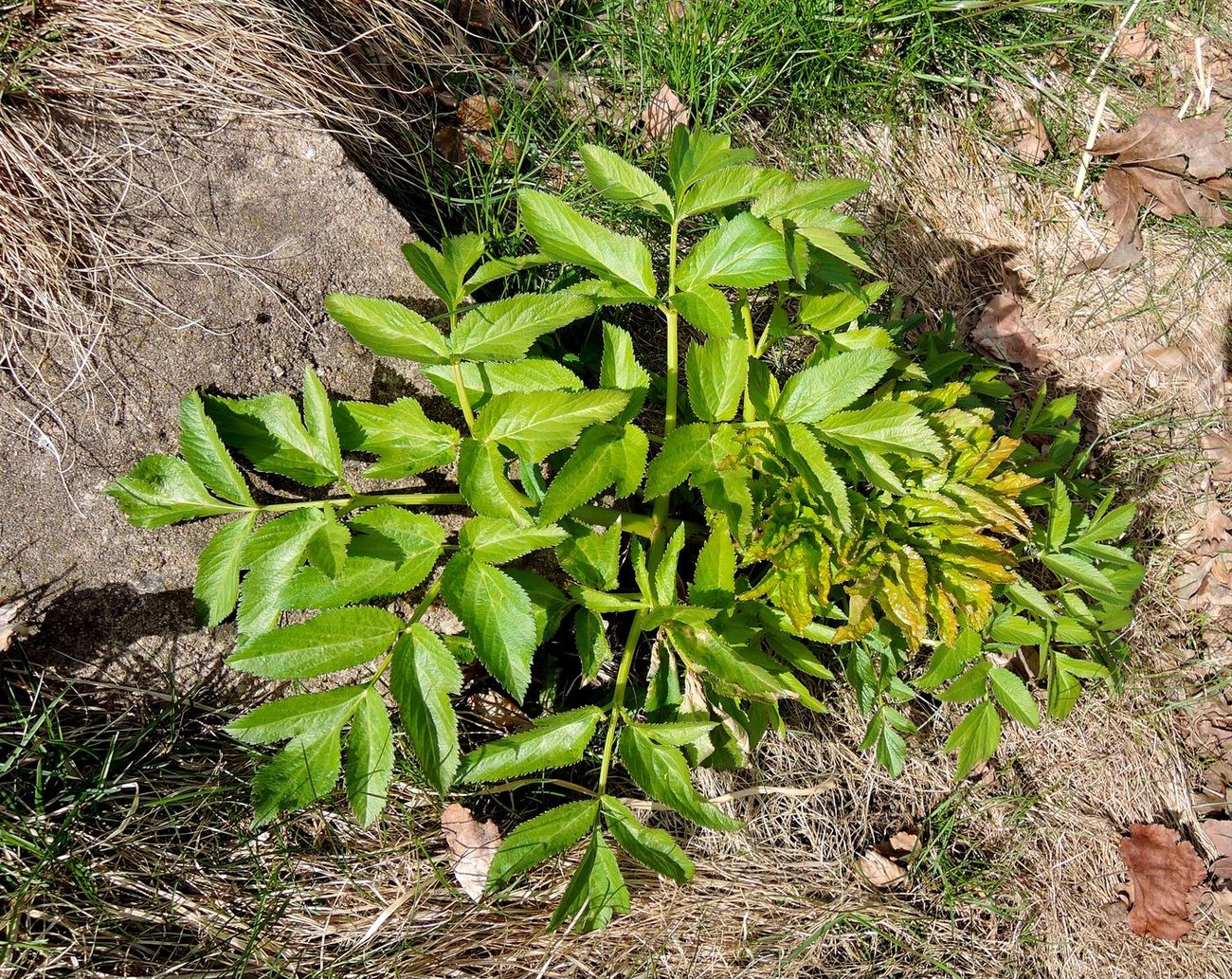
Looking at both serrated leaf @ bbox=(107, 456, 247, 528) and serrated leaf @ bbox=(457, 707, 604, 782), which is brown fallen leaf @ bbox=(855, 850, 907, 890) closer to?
serrated leaf @ bbox=(457, 707, 604, 782)

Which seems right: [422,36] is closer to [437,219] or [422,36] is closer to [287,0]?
[287,0]

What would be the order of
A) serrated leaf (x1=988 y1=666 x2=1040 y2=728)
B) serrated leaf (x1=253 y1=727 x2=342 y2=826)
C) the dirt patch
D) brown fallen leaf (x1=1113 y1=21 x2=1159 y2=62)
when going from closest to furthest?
1. serrated leaf (x1=253 y1=727 x2=342 y2=826)
2. the dirt patch
3. serrated leaf (x1=988 y1=666 x2=1040 y2=728)
4. brown fallen leaf (x1=1113 y1=21 x2=1159 y2=62)

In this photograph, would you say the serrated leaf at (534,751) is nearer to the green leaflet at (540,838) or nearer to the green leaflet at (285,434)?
the green leaflet at (540,838)

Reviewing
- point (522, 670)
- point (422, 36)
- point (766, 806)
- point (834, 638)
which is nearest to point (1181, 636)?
point (766, 806)

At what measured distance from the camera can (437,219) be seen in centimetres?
228

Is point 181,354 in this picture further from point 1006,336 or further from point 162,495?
point 1006,336

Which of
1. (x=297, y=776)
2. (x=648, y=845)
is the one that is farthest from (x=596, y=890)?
(x=297, y=776)

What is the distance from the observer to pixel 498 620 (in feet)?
5.04

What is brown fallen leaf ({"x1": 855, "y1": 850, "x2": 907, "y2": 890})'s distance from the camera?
7.53 ft

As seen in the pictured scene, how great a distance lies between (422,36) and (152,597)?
162 centimetres

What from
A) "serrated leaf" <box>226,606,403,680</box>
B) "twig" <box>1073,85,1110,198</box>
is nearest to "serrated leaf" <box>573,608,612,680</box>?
"serrated leaf" <box>226,606,403,680</box>

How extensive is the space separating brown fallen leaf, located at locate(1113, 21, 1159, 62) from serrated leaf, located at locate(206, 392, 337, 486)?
3.28 meters

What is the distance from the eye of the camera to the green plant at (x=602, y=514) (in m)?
1.53

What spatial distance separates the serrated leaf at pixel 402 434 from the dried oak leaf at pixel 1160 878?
2269 mm
